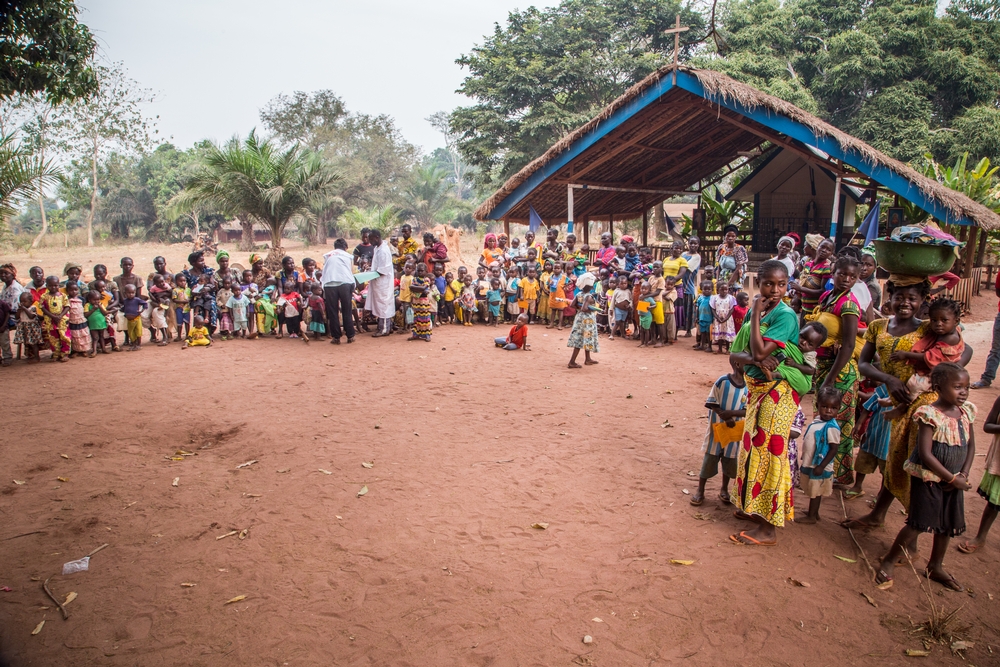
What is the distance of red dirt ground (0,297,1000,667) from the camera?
290 centimetres

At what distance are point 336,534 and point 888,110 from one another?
23.0m

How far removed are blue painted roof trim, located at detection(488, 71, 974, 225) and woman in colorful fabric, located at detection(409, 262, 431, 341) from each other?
5.20 meters

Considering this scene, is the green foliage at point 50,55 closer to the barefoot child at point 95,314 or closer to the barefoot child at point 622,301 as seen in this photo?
the barefoot child at point 95,314

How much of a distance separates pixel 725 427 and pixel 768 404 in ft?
1.66

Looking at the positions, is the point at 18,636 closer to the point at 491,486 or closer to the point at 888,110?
the point at 491,486

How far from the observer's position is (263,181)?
517 inches

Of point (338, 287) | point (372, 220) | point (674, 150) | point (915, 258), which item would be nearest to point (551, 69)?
point (372, 220)

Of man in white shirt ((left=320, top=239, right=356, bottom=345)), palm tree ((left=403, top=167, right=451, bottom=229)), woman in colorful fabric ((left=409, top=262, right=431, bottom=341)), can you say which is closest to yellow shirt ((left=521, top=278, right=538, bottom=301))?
woman in colorful fabric ((left=409, top=262, right=431, bottom=341))

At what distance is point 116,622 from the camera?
3.05m

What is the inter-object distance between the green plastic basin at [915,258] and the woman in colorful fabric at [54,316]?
31.9 feet

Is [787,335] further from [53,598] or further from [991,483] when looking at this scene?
[53,598]

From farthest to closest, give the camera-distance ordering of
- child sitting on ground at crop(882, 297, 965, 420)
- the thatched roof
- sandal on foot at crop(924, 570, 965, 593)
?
the thatched roof → child sitting on ground at crop(882, 297, 965, 420) → sandal on foot at crop(924, 570, 965, 593)

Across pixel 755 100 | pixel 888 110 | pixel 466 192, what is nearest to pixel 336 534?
pixel 755 100

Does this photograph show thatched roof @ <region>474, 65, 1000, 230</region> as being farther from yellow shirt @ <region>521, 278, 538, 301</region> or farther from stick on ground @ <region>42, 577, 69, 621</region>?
stick on ground @ <region>42, 577, 69, 621</region>
